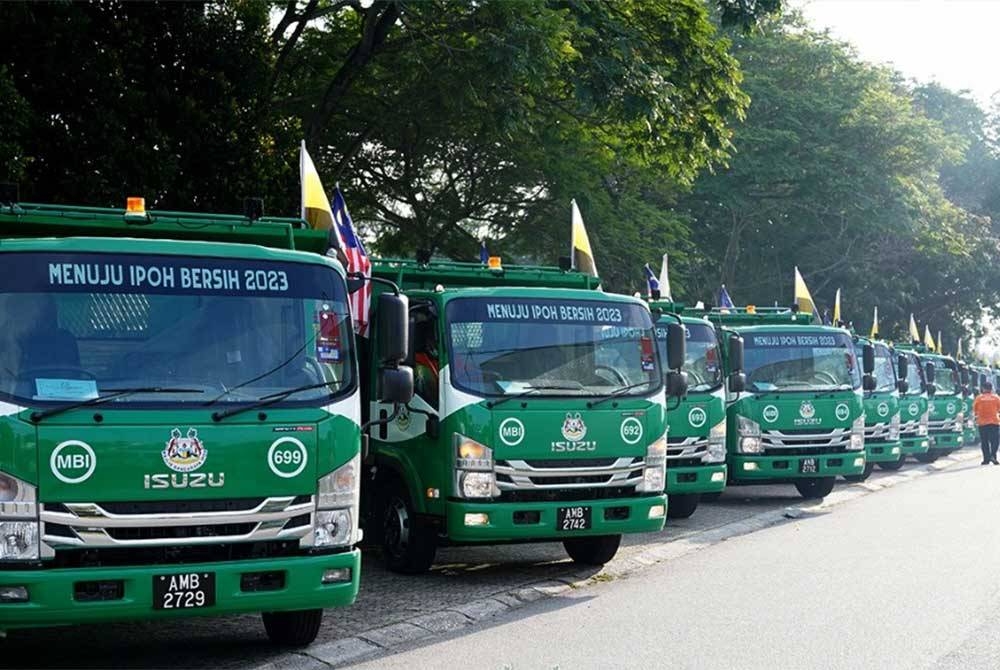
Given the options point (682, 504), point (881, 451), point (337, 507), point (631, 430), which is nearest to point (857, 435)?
point (682, 504)

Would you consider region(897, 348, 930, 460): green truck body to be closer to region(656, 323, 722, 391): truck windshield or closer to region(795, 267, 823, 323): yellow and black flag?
region(795, 267, 823, 323): yellow and black flag

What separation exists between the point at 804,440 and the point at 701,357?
2420 mm

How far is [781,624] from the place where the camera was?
9094 millimetres

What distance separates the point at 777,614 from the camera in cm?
949

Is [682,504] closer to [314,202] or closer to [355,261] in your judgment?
[355,261]

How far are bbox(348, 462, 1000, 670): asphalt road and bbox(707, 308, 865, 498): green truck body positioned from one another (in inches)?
142

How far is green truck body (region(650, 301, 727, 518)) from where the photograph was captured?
15.9 meters

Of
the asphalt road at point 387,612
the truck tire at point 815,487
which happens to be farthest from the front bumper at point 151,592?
the truck tire at point 815,487

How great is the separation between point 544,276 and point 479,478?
2.70m

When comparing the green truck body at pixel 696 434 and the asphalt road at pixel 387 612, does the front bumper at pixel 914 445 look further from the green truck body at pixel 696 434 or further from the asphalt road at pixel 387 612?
the asphalt road at pixel 387 612

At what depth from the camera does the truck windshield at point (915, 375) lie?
28.2 metres

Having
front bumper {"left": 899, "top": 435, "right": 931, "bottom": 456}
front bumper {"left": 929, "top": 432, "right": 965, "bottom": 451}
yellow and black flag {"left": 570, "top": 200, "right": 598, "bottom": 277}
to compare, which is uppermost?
yellow and black flag {"left": 570, "top": 200, "right": 598, "bottom": 277}

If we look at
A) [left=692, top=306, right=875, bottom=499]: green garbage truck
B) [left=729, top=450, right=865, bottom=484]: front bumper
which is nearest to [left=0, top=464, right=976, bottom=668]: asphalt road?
[left=729, top=450, right=865, bottom=484]: front bumper

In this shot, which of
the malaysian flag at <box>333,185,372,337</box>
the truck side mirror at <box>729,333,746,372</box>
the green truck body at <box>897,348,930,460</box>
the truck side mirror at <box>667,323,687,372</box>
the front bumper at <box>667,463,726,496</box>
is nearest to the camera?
the malaysian flag at <box>333,185,372,337</box>
